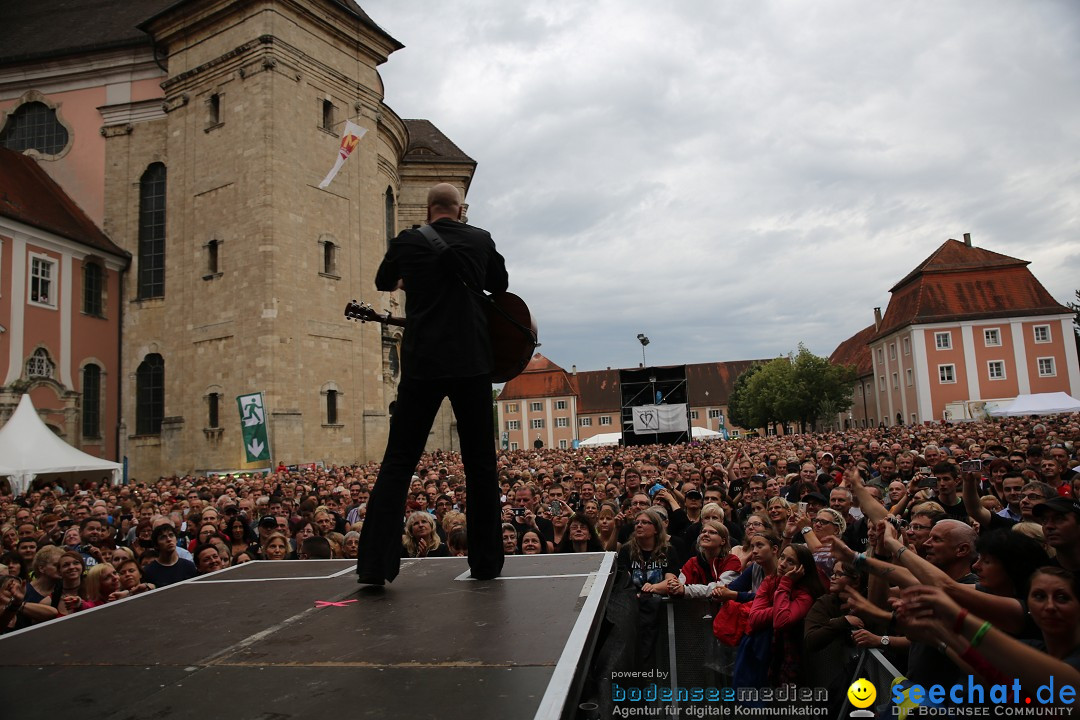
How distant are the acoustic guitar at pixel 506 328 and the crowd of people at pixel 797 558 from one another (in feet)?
6.00

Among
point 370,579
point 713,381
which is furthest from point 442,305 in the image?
point 713,381

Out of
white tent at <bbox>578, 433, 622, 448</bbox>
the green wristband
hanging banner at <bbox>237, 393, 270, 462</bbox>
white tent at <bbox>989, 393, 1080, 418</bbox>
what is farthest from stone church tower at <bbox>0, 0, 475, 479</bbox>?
the green wristband

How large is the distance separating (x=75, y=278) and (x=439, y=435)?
17.4m

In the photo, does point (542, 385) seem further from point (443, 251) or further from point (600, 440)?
point (443, 251)

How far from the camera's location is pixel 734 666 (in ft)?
15.8

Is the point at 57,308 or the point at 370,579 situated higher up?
the point at 57,308

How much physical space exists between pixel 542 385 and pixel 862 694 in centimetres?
8683

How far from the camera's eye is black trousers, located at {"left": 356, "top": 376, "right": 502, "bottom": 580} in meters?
3.68

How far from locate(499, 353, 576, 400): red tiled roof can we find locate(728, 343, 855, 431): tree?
1082 inches

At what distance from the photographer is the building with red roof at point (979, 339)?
52.8m

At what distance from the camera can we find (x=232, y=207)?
2741cm

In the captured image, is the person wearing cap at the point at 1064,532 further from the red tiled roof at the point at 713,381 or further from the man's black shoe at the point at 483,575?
the red tiled roof at the point at 713,381

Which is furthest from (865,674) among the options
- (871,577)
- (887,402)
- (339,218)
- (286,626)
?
(887,402)

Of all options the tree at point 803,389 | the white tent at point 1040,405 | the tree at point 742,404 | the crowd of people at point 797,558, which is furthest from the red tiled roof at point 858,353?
the crowd of people at point 797,558
